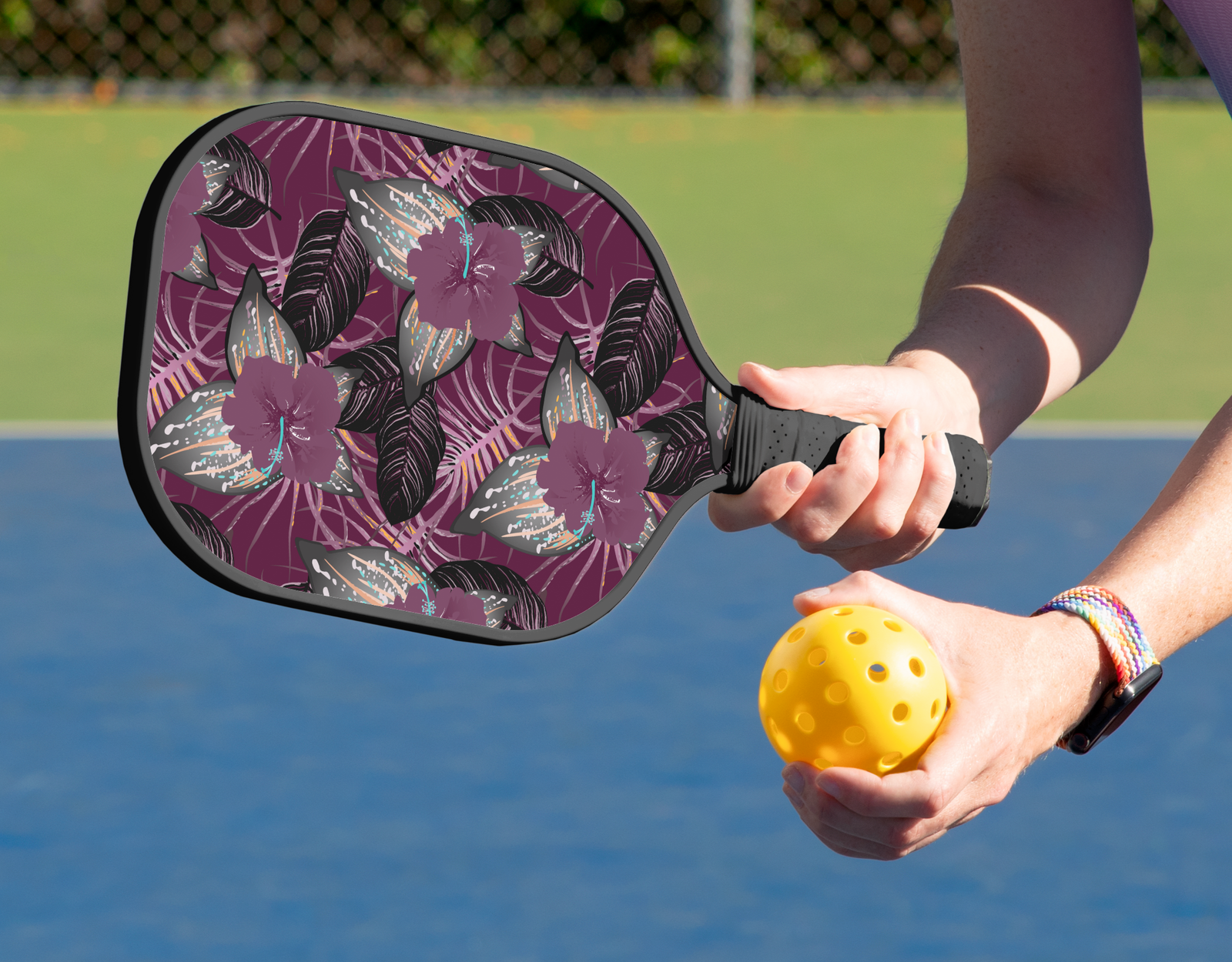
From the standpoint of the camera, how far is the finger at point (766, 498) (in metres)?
1.15

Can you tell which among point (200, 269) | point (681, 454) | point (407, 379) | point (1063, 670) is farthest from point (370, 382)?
point (1063, 670)

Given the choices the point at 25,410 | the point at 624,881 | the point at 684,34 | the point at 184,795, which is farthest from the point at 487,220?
the point at 684,34

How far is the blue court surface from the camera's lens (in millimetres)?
1967

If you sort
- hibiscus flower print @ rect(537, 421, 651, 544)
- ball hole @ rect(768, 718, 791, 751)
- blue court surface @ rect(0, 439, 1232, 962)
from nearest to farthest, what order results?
ball hole @ rect(768, 718, 791, 751), hibiscus flower print @ rect(537, 421, 651, 544), blue court surface @ rect(0, 439, 1232, 962)

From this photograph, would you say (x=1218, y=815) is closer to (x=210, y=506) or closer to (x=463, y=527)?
(x=463, y=527)

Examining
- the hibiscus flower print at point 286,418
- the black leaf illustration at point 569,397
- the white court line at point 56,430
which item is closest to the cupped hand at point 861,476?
the black leaf illustration at point 569,397

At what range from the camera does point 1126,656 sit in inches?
38.5

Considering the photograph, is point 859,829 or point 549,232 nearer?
point 859,829

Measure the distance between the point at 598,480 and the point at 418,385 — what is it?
0.53ft

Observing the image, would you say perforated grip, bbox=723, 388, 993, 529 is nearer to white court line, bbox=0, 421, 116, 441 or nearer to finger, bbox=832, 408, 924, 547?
finger, bbox=832, 408, 924, 547

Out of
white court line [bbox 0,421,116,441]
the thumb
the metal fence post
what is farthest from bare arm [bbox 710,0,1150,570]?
the metal fence post

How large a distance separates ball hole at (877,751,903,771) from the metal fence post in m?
4.59

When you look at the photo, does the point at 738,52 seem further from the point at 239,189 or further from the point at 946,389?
the point at 239,189

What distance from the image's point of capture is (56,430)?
3982mm
